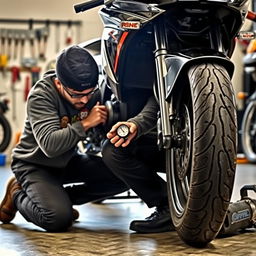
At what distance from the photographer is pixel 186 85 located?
5.82 feet

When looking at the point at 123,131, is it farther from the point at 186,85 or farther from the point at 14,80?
the point at 14,80

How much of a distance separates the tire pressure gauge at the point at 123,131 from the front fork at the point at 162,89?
0.12 m

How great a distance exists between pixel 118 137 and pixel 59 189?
45cm

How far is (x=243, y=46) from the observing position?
24.3 ft

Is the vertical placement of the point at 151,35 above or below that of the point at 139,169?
above

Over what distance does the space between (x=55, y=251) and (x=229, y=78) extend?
2.25 ft

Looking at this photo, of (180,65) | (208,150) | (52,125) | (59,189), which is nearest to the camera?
(208,150)

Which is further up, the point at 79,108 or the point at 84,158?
the point at 79,108

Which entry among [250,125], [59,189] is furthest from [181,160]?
[250,125]

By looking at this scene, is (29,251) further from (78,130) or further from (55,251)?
(78,130)

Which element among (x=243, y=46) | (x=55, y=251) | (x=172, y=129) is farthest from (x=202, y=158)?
(x=243, y=46)

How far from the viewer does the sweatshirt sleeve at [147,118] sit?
1.99 meters

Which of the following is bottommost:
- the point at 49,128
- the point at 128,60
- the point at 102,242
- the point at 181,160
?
the point at 102,242

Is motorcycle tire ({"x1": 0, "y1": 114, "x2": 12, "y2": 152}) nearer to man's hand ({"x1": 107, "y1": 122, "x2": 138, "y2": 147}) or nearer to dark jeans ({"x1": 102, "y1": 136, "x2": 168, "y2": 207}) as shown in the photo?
dark jeans ({"x1": 102, "y1": 136, "x2": 168, "y2": 207})
